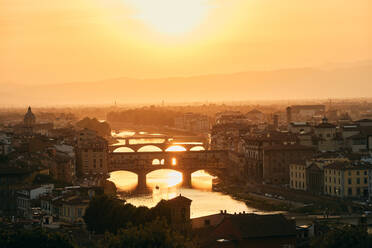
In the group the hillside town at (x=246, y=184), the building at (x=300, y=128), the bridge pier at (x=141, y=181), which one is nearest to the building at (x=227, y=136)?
the hillside town at (x=246, y=184)

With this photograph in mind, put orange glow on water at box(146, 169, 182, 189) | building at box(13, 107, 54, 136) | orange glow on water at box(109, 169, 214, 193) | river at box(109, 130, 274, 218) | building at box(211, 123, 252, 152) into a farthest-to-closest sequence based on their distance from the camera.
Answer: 1. building at box(13, 107, 54, 136)
2. building at box(211, 123, 252, 152)
3. orange glow on water at box(146, 169, 182, 189)
4. orange glow on water at box(109, 169, 214, 193)
5. river at box(109, 130, 274, 218)

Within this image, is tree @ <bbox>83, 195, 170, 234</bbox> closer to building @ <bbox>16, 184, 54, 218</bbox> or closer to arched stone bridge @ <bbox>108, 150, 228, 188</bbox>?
building @ <bbox>16, 184, 54, 218</bbox>

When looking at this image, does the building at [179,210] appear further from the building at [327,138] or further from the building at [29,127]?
the building at [29,127]

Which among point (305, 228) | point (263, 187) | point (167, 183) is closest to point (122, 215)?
point (305, 228)

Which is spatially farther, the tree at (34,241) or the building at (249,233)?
the building at (249,233)

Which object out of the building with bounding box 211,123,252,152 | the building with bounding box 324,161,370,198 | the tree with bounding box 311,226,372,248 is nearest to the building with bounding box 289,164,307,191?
the building with bounding box 324,161,370,198
